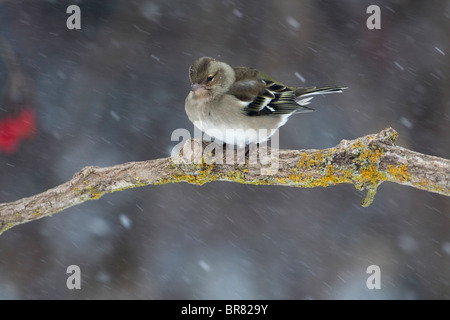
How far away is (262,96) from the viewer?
3.61 meters

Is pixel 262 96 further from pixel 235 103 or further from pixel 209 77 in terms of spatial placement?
pixel 209 77

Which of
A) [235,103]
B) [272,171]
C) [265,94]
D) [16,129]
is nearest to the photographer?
[272,171]

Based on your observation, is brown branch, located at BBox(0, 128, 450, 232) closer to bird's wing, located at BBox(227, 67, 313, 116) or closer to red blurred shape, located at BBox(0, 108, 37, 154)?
bird's wing, located at BBox(227, 67, 313, 116)

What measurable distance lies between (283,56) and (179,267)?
2110mm

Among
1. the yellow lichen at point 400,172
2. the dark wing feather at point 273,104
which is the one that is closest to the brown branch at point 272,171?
the yellow lichen at point 400,172

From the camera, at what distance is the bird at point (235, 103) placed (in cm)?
348

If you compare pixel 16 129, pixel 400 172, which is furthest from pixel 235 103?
pixel 16 129

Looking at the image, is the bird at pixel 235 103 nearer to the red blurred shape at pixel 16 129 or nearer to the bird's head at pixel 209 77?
the bird's head at pixel 209 77

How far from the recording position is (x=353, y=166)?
A: 3244 mm

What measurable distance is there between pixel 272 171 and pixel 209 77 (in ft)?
2.23

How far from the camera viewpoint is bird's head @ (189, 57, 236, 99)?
3416 mm

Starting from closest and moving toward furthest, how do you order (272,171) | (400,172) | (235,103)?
(400,172)
(272,171)
(235,103)

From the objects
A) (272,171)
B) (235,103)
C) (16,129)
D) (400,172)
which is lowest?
(400,172)

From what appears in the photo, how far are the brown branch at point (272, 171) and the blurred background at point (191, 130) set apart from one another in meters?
1.42
